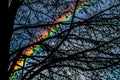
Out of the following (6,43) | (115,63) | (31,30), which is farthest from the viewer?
(31,30)

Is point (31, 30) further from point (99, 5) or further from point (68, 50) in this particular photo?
point (99, 5)

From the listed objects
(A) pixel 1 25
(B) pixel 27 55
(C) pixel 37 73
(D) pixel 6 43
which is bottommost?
(C) pixel 37 73

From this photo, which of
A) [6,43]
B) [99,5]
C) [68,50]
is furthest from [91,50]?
[6,43]

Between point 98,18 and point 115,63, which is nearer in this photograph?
point 115,63

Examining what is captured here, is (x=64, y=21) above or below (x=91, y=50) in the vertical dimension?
above

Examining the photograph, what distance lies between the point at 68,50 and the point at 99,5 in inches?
66.1

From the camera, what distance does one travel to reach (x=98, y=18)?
8664mm

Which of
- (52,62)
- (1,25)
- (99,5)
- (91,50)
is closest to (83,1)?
(99,5)

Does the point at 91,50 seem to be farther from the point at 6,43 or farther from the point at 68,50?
the point at 6,43

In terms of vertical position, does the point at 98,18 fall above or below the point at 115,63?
above

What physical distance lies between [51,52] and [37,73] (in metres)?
0.73

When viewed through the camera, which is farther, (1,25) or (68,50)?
(68,50)

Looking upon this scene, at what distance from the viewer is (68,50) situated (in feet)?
27.8

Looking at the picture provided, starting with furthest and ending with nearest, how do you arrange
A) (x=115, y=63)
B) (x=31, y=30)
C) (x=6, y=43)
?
(x=31, y=30) → (x=115, y=63) → (x=6, y=43)
